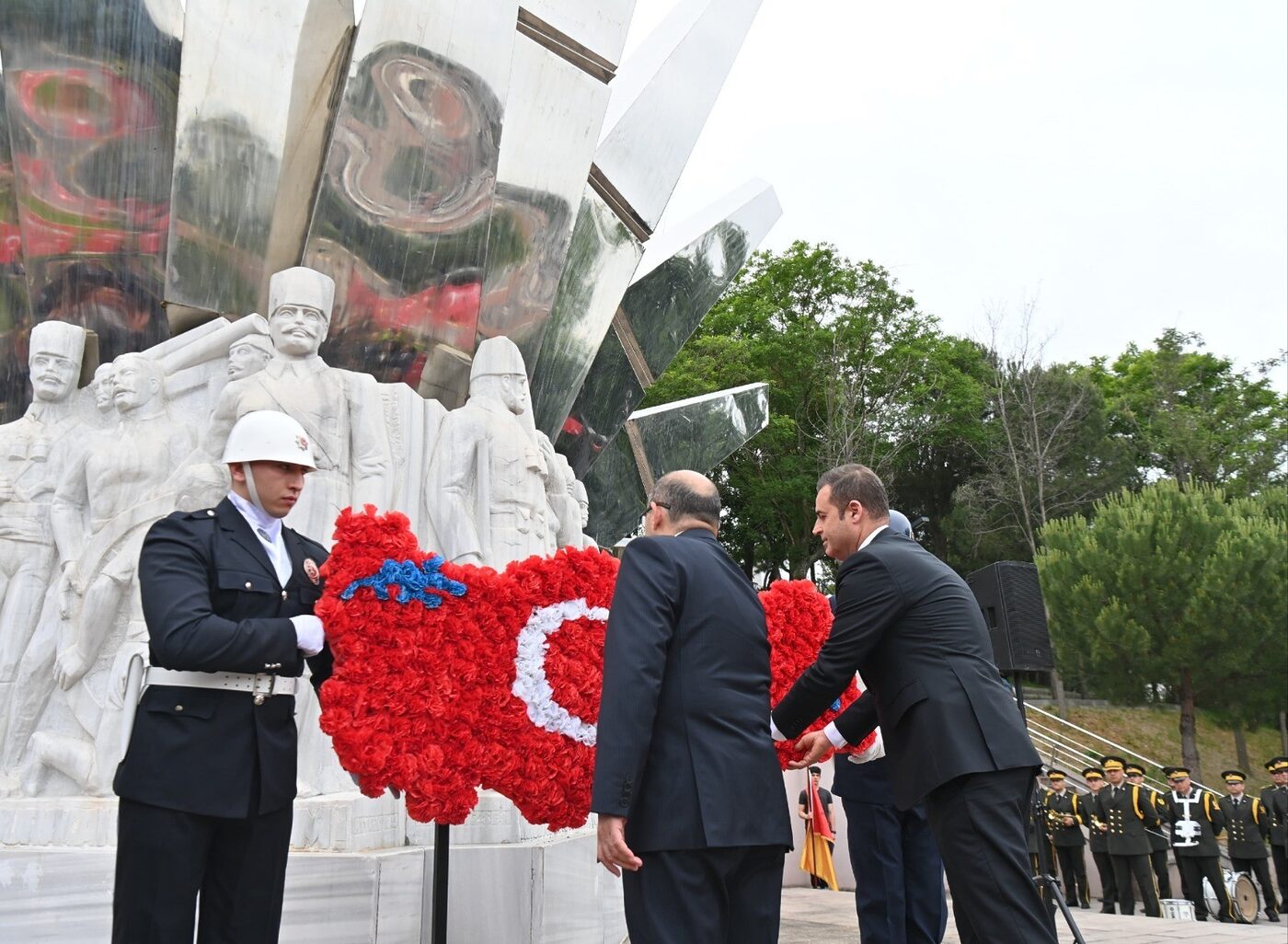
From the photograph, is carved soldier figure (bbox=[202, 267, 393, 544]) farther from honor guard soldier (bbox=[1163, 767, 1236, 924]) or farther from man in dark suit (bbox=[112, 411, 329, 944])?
honor guard soldier (bbox=[1163, 767, 1236, 924])

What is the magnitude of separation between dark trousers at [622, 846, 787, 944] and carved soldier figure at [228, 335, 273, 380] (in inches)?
160

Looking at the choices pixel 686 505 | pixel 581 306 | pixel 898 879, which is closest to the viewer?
pixel 686 505

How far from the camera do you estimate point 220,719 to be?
9.09 feet

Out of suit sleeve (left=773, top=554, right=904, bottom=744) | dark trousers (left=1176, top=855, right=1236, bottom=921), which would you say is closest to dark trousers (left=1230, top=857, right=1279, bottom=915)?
dark trousers (left=1176, top=855, right=1236, bottom=921)

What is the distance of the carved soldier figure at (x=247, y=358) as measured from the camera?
587cm

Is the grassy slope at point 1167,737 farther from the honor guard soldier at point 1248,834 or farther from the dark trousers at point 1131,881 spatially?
the dark trousers at point 1131,881

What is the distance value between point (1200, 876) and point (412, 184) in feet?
38.6

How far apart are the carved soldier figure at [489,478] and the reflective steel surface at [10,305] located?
2.68 metres

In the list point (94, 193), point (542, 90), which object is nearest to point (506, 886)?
point (94, 193)

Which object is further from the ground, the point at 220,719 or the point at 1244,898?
the point at 220,719

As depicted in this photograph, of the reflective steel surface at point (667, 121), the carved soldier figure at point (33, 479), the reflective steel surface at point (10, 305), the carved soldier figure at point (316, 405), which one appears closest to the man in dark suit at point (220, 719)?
the carved soldier figure at point (316, 405)

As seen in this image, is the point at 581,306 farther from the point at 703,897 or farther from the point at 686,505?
the point at 703,897

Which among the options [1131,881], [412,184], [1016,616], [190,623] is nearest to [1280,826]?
[1131,881]

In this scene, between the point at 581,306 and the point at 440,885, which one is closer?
the point at 440,885
